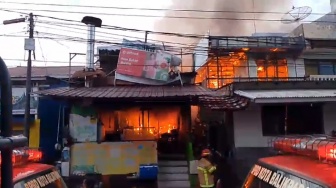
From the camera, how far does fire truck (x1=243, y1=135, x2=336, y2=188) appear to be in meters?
2.63

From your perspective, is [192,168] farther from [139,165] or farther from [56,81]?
[56,81]

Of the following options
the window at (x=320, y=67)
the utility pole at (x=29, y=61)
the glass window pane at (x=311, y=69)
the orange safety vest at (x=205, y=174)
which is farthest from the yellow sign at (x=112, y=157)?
the window at (x=320, y=67)

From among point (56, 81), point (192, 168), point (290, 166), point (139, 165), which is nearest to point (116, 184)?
point (139, 165)

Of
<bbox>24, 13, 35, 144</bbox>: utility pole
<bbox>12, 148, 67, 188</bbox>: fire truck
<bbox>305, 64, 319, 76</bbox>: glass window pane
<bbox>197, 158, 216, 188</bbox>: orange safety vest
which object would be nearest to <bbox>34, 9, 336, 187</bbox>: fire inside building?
<bbox>305, 64, 319, 76</bbox>: glass window pane

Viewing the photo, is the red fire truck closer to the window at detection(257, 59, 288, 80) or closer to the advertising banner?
the advertising banner

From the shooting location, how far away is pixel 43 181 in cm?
360

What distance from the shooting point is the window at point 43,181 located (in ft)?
10.2

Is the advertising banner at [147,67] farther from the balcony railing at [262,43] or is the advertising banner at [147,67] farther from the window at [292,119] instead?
the window at [292,119]

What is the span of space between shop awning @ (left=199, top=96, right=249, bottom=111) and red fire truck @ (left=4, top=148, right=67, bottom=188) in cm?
855

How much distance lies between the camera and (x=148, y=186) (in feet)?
40.4

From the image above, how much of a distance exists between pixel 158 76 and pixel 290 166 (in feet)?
40.1

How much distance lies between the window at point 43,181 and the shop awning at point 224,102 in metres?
8.53

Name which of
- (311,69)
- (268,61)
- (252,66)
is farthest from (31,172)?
(311,69)

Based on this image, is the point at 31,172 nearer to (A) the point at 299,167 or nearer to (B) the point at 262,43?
(A) the point at 299,167
